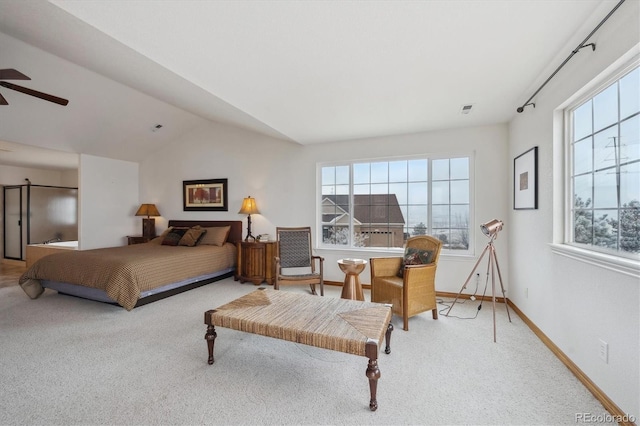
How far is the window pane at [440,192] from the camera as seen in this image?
4141mm

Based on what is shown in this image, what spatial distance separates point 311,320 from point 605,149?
239 centimetres

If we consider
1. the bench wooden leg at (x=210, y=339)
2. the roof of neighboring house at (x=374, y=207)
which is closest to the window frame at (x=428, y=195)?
the roof of neighboring house at (x=374, y=207)

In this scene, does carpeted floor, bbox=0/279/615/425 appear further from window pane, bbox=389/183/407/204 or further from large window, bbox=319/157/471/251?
window pane, bbox=389/183/407/204

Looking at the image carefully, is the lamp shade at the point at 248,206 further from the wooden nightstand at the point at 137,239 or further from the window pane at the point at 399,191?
the window pane at the point at 399,191

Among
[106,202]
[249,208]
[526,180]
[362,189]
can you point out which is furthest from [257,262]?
[526,180]

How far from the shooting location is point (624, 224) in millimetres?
1771

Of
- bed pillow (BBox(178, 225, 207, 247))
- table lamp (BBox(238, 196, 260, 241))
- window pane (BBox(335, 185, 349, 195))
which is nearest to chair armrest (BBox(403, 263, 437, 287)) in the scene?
A: window pane (BBox(335, 185, 349, 195))

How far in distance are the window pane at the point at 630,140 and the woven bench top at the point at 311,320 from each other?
185 cm

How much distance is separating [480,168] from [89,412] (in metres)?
4.58

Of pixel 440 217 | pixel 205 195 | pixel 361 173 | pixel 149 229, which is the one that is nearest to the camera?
pixel 440 217

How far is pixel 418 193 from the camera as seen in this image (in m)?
4.30

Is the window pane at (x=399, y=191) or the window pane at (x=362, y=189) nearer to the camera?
the window pane at (x=399, y=191)

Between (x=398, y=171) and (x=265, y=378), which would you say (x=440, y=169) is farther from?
(x=265, y=378)

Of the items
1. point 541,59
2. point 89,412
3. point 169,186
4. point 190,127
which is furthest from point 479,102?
point 169,186
